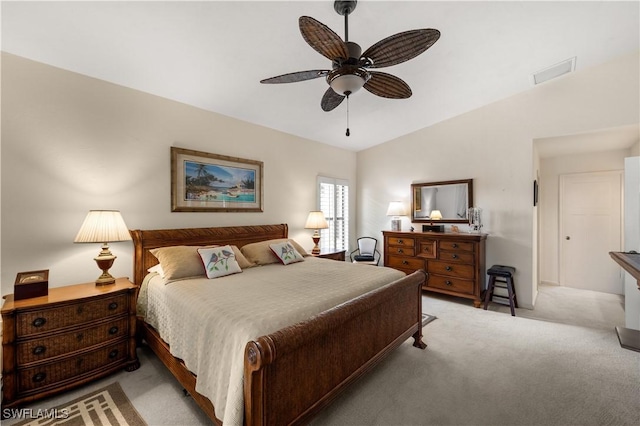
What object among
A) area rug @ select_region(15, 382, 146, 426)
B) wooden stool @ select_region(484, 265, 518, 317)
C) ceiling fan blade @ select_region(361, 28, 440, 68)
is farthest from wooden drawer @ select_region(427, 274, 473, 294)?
area rug @ select_region(15, 382, 146, 426)

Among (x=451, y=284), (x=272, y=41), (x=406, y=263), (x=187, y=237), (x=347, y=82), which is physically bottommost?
(x=451, y=284)

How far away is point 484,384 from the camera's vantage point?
213 cm

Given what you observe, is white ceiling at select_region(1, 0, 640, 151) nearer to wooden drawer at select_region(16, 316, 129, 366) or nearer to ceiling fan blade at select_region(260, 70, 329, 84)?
ceiling fan blade at select_region(260, 70, 329, 84)

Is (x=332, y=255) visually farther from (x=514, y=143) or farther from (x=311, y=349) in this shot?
(x=514, y=143)

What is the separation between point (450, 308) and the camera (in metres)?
3.84

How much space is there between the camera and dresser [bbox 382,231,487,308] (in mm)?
3846

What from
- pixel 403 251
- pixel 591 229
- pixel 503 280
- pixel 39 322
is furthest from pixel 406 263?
pixel 39 322

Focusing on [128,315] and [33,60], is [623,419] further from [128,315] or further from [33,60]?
[33,60]

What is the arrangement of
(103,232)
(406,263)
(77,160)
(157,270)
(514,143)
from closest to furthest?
(103,232) → (77,160) → (157,270) → (514,143) → (406,263)

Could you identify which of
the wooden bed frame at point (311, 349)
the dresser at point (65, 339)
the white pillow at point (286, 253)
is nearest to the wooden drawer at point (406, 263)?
the wooden bed frame at point (311, 349)

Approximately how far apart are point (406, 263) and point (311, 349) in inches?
131

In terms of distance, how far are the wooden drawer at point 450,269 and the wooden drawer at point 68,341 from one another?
407cm

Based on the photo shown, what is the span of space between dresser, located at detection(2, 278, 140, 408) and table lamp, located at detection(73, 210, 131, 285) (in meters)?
0.21

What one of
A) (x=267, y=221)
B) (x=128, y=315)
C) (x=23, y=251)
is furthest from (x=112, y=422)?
(x=267, y=221)
